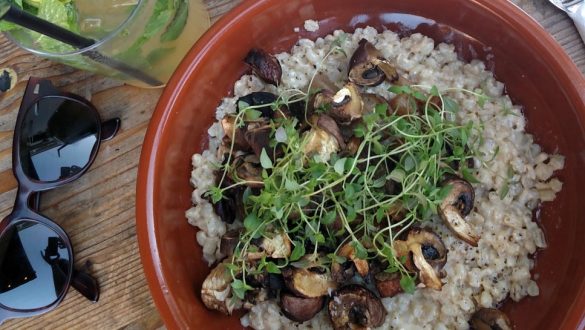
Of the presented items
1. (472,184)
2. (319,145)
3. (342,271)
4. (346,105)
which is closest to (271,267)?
(342,271)

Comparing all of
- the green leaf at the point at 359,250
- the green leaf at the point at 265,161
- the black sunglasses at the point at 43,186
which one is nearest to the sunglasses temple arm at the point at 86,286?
the black sunglasses at the point at 43,186

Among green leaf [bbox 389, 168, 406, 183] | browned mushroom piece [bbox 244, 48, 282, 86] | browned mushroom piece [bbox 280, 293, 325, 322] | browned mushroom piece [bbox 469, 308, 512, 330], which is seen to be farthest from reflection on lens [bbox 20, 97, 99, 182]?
browned mushroom piece [bbox 469, 308, 512, 330]

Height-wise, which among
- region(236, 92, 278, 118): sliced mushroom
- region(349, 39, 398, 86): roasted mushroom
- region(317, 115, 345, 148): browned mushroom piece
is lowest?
region(236, 92, 278, 118): sliced mushroom

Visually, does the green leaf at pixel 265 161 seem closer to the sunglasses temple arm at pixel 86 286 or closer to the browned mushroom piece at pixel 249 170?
the browned mushroom piece at pixel 249 170

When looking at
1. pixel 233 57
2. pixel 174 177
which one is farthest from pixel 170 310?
pixel 233 57

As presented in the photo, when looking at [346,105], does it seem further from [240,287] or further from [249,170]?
[240,287]

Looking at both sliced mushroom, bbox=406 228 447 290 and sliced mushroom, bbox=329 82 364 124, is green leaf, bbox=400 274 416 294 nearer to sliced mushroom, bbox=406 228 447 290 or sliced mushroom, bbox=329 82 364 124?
sliced mushroom, bbox=406 228 447 290
